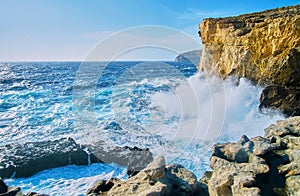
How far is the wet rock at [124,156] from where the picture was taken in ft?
29.2

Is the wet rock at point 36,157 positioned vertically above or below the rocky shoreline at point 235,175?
below

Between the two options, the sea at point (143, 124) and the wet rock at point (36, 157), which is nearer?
the sea at point (143, 124)

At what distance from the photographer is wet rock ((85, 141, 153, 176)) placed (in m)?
8.91

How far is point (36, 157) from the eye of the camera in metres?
9.72

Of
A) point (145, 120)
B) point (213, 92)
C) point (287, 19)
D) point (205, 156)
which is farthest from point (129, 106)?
point (287, 19)

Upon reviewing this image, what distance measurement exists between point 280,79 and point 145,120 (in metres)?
8.48

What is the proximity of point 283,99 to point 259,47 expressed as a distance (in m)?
4.20

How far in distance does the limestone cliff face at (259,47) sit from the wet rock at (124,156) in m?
9.26

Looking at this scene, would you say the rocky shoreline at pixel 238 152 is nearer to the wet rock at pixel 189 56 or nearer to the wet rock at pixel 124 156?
the wet rock at pixel 124 156

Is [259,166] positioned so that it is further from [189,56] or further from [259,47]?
[189,56]

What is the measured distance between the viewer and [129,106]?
18859mm

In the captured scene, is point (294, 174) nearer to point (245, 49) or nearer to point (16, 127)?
point (245, 49)

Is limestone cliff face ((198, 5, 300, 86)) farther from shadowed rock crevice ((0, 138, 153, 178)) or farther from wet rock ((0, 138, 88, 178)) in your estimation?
wet rock ((0, 138, 88, 178))

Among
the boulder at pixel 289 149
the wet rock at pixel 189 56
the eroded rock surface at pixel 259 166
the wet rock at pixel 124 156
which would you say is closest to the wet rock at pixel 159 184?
the eroded rock surface at pixel 259 166
